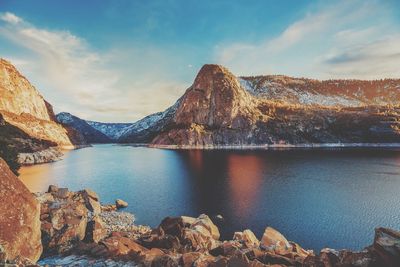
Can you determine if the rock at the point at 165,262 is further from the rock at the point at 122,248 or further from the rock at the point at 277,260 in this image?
the rock at the point at 277,260

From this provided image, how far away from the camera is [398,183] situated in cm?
6781

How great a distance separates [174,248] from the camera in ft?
80.5

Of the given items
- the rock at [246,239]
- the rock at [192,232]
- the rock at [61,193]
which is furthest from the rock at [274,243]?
the rock at [61,193]

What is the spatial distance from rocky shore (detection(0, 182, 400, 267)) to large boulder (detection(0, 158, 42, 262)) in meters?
1.99

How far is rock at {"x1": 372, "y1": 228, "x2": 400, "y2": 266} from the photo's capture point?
1568 cm

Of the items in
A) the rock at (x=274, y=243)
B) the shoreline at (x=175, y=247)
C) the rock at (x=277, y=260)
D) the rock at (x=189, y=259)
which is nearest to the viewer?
the shoreline at (x=175, y=247)

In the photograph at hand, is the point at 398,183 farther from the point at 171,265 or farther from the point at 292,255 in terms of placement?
the point at 171,265

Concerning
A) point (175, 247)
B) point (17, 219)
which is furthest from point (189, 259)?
point (17, 219)

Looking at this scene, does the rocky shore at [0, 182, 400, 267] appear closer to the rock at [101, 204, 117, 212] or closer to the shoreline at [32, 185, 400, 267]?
the shoreline at [32, 185, 400, 267]

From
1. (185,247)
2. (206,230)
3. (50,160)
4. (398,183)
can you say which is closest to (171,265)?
(185,247)

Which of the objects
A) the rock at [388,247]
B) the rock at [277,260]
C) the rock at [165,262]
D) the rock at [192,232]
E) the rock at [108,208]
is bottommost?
the rock at [108,208]

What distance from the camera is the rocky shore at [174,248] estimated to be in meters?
17.1

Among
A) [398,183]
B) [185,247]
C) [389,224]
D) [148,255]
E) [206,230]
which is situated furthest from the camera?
[398,183]

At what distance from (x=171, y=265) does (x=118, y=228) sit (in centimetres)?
2031
